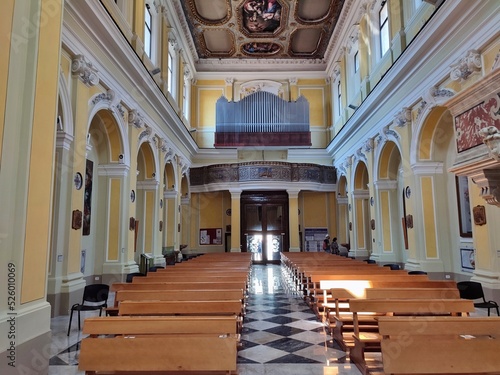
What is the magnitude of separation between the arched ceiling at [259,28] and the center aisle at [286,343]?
12066 millimetres

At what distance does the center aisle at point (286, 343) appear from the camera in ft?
13.2

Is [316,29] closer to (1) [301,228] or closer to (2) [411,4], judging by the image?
(2) [411,4]

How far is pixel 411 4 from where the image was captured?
998 centimetres

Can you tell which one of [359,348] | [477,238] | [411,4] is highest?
[411,4]

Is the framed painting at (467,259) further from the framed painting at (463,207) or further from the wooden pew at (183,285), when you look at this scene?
the wooden pew at (183,285)

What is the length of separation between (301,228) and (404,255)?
756 centimetres

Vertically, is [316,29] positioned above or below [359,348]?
above

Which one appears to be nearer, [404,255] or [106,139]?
[106,139]

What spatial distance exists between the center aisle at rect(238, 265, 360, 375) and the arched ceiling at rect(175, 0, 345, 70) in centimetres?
1207

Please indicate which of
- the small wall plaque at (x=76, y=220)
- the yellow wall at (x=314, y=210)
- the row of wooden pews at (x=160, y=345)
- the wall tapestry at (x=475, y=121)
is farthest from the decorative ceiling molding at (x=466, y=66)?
the yellow wall at (x=314, y=210)

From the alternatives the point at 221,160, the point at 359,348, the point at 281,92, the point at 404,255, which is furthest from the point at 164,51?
the point at 359,348

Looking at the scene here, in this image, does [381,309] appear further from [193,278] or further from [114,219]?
[114,219]

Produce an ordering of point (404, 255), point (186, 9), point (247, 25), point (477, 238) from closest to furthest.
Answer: point (477, 238), point (404, 255), point (186, 9), point (247, 25)

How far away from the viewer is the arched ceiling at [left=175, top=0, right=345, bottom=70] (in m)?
15.3
